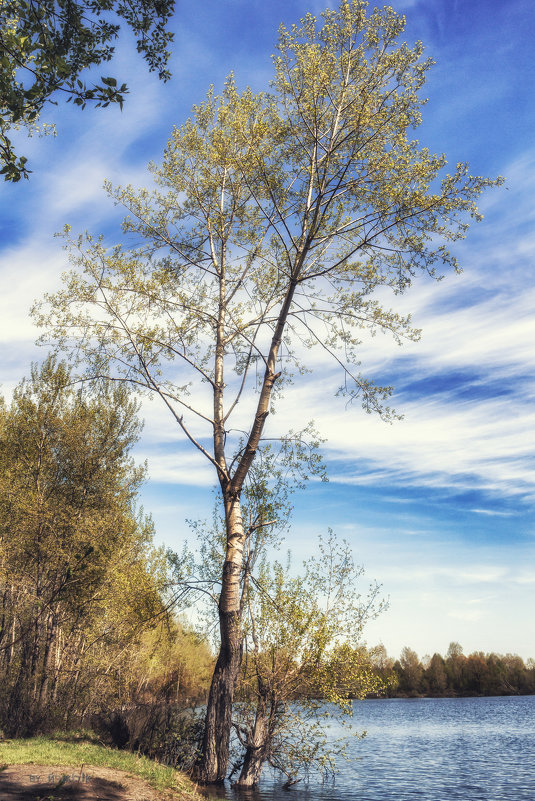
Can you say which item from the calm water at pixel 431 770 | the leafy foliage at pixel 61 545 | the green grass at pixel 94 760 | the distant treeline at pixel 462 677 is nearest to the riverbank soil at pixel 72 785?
the green grass at pixel 94 760

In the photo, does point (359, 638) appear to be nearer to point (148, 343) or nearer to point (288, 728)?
point (288, 728)

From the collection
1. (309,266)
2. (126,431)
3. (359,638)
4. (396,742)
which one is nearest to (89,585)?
(126,431)

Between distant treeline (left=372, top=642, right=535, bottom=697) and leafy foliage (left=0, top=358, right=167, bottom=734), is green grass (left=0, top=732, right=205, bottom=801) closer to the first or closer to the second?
leafy foliage (left=0, top=358, right=167, bottom=734)

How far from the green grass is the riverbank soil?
1.07 ft

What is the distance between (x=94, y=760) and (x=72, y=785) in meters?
2.69

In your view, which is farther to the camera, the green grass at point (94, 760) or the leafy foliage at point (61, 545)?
the leafy foliage at point (61, 545)

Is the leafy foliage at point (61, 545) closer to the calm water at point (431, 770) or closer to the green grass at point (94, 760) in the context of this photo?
the green grass at point (94, 760)

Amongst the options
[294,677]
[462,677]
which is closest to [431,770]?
[294,677]

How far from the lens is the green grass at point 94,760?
1165 cm

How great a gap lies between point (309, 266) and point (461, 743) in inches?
1540

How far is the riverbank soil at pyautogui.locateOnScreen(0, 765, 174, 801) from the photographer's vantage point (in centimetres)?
940

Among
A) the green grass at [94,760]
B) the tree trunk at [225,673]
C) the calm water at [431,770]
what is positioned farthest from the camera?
the calm water at [431,770]

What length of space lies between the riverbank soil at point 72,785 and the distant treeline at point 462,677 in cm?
11566

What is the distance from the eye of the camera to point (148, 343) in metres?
14.5
